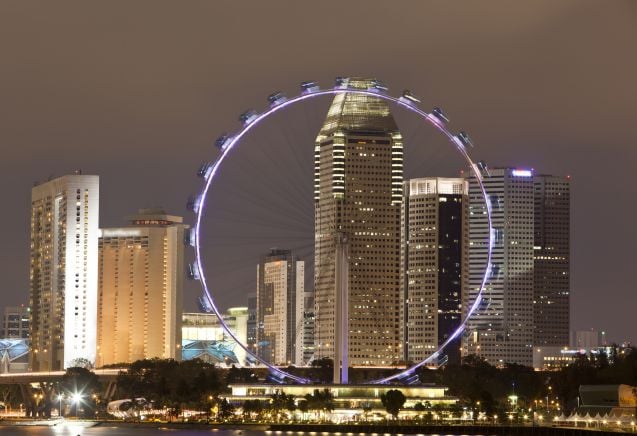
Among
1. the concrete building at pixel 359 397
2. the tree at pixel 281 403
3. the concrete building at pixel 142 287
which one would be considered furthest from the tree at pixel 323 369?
the concrete building at pixel 142 287

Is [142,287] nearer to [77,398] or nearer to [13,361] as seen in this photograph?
[13,361]

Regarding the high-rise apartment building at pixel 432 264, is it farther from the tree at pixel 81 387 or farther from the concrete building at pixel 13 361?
the concrete building at pixel 13 361

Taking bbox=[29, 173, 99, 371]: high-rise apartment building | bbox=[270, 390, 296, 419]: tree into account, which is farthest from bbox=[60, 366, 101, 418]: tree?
bbox=[270, 390, 296, 419]: tree

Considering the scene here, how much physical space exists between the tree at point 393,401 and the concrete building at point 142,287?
91808 mm

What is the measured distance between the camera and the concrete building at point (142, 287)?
18812 cm

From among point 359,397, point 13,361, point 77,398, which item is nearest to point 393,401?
point 359,397

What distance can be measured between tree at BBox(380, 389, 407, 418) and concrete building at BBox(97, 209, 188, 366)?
301ft

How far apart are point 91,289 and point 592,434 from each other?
104407 millimetres

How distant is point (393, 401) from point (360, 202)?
11.5 m

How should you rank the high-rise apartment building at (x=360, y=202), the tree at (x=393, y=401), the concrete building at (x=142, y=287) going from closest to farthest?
the high-rise apartment building at (x=360, y=202), the tree at (x=393, y=401), the concrete building at (x=142, y=287)

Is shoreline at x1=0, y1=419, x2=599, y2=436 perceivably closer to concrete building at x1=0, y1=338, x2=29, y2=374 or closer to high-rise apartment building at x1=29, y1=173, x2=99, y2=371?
high-rise apartment building at x1=29, y1=173, x2=99, y2=371

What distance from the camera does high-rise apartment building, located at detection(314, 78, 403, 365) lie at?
93062 mm

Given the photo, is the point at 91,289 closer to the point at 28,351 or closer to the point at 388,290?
the point at 28,351

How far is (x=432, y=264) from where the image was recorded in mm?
170625
